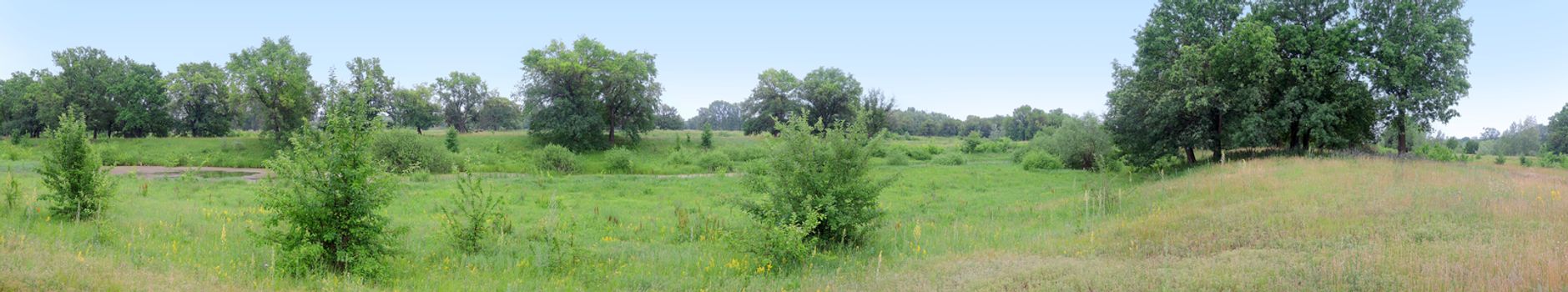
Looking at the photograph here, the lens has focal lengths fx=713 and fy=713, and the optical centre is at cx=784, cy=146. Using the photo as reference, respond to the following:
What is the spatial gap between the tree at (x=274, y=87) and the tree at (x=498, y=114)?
2799 cm

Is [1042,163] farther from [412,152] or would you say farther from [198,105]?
[198,105]

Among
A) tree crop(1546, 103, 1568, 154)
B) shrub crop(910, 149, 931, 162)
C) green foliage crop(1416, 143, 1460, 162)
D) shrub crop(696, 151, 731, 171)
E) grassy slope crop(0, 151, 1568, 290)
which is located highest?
tree crop(1546, 103, 1568, 154)

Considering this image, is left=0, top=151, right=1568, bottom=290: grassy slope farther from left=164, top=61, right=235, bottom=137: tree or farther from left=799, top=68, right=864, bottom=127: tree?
left=799, top=68, right=864, bottom=127: tree

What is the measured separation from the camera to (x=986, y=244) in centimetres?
1218

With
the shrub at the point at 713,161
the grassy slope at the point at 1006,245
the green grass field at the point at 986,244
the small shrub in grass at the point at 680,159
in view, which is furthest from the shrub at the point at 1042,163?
the small shrub in grass at the point at 680,159

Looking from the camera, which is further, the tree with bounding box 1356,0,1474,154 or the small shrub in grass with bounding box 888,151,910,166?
the small shrub in grass with bounding box 888,151,910,166

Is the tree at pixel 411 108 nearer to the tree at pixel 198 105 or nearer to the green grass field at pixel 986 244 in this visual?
the tree at pixel 198 105

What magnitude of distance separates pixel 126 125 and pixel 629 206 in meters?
55.0

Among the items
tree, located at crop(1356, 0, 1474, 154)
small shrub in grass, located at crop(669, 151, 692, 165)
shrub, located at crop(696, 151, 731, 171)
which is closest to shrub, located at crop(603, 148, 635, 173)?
shrub, located at crop(696, 151, 731, 171)

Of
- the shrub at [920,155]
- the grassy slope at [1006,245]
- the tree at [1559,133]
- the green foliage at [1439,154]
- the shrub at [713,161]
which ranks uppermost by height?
the tree at [1559,133]

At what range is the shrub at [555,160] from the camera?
36.7 metres

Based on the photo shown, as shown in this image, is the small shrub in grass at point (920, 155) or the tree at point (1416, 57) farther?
the small shrub in grass at point (920, 155)

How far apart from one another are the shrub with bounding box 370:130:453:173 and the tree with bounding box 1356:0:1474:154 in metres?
38.6

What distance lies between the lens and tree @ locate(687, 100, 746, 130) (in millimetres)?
167875
